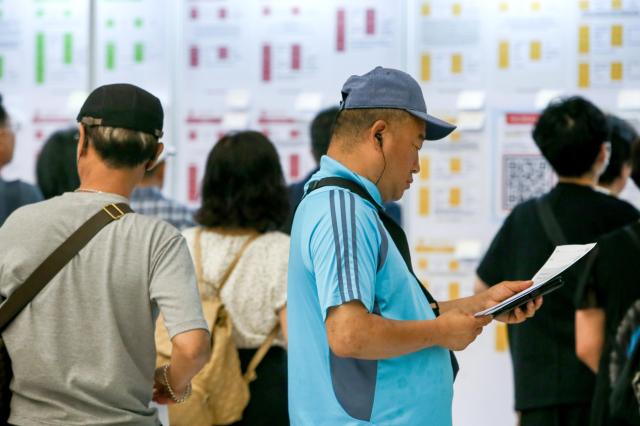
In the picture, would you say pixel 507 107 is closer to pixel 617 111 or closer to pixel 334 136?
pixel 617 111

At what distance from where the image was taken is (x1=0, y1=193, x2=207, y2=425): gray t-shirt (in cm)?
231

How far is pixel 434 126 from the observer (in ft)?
7.70

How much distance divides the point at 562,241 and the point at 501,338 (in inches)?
72.3

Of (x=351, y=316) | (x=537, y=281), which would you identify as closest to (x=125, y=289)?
(x=351, y=316)

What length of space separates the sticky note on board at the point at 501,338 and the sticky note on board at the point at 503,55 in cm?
131

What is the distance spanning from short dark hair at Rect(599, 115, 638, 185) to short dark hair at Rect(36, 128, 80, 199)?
6.90 feet

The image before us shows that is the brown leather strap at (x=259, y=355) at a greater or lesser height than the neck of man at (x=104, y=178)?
lesser

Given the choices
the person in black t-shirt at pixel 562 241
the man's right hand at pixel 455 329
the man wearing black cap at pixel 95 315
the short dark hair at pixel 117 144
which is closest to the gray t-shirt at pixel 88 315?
the man wearing black cap at pixel 95 315

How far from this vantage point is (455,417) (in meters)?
5.42

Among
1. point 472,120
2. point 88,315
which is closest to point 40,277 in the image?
point 88,315

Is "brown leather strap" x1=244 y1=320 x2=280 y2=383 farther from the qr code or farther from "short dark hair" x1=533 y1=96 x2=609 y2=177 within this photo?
the qr code

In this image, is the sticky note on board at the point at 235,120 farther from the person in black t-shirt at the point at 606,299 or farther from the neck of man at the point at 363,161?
the neck of man at the point at 363,161

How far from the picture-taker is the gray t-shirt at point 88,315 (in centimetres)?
231

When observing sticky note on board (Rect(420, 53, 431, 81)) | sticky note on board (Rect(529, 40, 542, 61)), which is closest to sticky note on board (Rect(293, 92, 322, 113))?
sticky note on board (Rect(420, 53, 431, 81))
